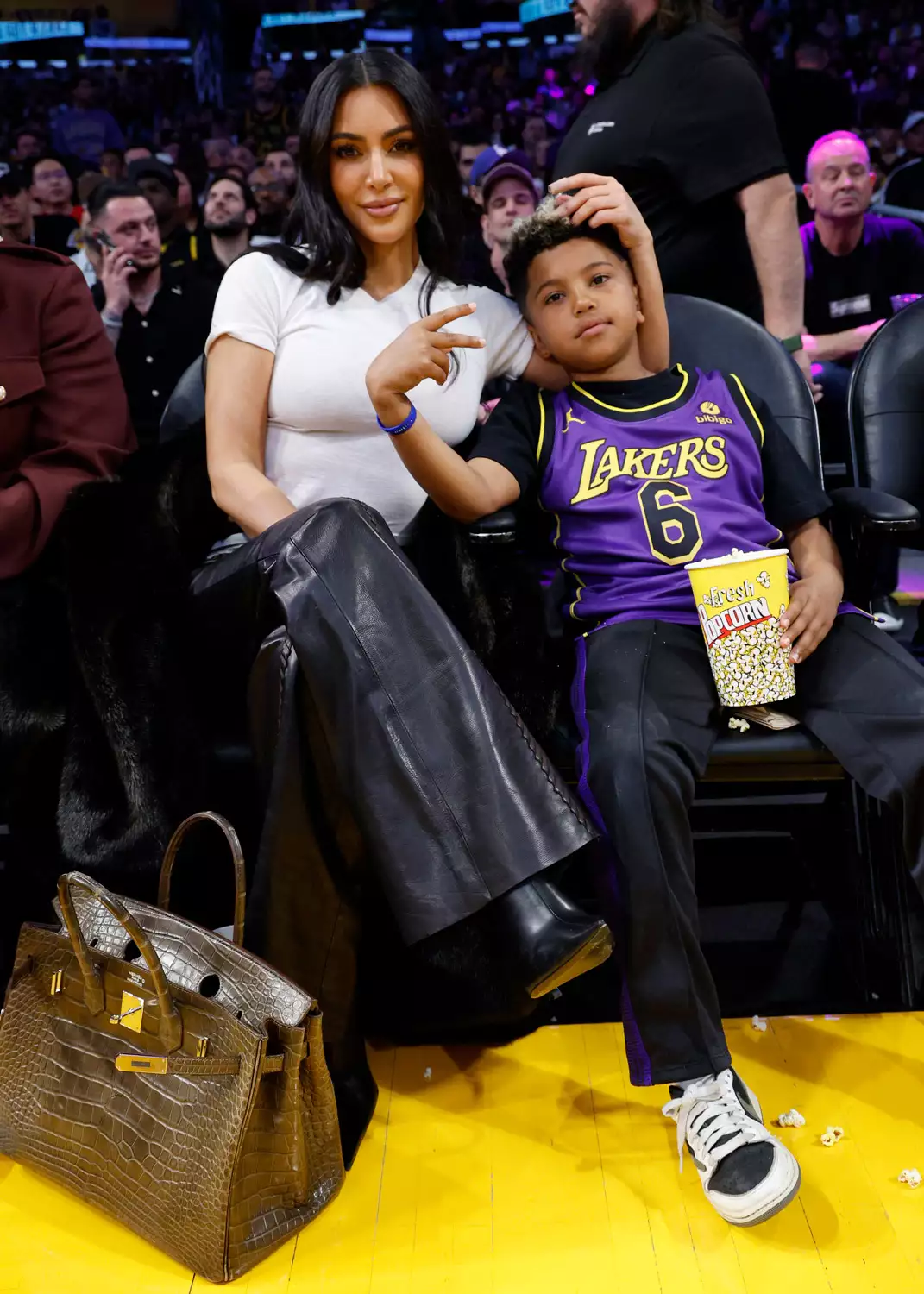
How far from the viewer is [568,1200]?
55.4 inches

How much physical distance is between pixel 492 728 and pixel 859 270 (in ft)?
10.5

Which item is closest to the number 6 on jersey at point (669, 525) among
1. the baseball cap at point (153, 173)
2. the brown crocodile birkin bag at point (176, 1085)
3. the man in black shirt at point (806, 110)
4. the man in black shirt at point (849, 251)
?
the brown crocodile birkin bag at point (176, 1085)

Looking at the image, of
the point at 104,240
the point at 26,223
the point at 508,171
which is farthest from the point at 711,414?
the point at 26,223

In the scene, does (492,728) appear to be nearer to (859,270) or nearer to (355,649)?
(355,649)

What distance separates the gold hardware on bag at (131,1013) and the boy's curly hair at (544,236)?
4.03ft

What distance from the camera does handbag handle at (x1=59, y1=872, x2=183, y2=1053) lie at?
1.29 m

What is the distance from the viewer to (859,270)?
3.98 metres

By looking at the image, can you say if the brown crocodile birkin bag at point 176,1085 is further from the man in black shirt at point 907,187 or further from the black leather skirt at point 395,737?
the man in black shirt at point 907,187

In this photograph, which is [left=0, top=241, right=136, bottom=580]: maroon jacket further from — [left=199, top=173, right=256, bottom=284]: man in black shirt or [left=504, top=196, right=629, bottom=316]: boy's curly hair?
[left=199, top=173, right=256, bottom=284]: man in black shirt

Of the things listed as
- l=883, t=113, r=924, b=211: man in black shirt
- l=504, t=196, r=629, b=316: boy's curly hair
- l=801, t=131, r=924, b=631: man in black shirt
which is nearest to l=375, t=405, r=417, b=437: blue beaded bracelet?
l=504, t=196, r=629, b=316: boy's curly hair

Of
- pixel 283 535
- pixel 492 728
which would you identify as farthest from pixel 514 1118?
pixel 283 535

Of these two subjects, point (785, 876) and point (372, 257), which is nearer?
point (372, 257)

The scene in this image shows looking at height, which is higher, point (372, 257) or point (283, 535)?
point (372, 257)

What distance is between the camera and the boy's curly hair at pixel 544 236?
1826 millimetres
